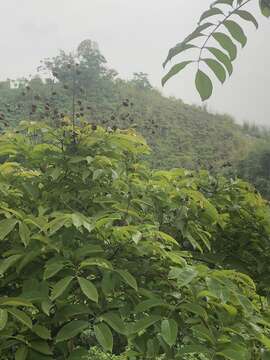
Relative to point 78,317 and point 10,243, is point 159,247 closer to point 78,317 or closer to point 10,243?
point 78,317

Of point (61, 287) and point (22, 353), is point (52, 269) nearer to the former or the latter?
point (61, 287)

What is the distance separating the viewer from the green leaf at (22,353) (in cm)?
95

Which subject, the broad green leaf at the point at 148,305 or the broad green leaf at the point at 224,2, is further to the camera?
the broad green leaf at the point at 148,305

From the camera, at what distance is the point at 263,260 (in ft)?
5.88

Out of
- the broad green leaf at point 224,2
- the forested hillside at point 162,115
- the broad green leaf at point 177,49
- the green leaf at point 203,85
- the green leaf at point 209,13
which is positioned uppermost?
the broad green leaf at point 224,2

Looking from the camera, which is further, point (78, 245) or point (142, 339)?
point (78, 245)

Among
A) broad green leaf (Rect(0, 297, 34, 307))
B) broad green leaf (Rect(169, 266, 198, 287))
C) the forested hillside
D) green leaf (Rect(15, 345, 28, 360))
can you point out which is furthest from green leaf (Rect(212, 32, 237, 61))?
the forested hillside

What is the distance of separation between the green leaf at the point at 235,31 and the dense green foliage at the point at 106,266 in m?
0.52

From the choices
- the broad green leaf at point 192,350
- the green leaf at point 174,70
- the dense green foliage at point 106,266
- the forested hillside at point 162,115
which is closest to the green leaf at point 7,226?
the dense green foliage at point 106,266

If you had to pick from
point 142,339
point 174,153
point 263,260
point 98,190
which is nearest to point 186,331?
point 142,339

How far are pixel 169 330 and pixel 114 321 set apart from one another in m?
0.12

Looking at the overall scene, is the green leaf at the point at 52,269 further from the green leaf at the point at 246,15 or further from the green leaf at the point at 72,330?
Answer: the green leaf at the point at 246,15

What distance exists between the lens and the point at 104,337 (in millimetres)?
896

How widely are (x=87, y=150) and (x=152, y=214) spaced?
29 centimetres
